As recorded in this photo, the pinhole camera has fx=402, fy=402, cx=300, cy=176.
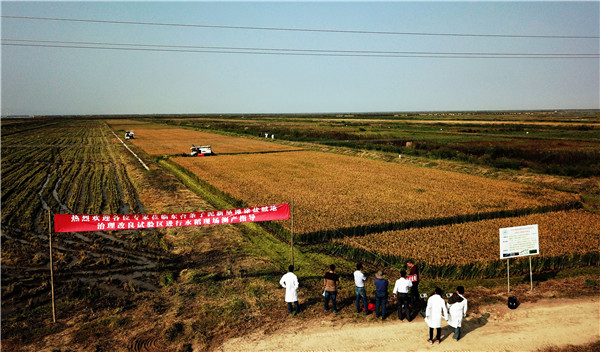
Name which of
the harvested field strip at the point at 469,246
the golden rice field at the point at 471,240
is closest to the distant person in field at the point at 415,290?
the harvested field strip at the point at 469,246

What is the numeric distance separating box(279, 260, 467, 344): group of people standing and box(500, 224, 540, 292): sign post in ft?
11.1

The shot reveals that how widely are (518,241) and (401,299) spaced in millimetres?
5037

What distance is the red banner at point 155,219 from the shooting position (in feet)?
42.0

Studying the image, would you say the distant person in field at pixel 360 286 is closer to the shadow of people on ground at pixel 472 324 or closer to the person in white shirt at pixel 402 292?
the person in white shirt at pixel 402 292

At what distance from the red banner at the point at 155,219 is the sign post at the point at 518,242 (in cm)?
755

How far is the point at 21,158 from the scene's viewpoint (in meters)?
49.9

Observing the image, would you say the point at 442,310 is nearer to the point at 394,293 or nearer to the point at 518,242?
the point at 394,293

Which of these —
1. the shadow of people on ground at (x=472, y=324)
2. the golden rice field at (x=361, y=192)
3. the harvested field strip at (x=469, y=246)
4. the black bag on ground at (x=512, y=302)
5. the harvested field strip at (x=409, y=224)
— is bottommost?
the shadow of people on ground at (x=472, y=324)

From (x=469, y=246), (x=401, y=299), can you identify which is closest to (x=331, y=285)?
(x=401, y=299)

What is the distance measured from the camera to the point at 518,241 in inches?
525

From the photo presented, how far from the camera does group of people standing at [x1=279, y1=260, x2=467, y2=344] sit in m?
10.1

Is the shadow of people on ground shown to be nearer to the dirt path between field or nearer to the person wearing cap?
the dirt path between field

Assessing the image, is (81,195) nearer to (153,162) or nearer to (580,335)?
(153,162)

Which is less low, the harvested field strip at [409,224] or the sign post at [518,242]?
the sign post at [518,242]
